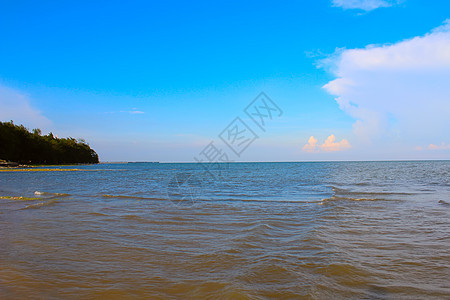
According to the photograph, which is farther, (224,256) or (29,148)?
(29,148)

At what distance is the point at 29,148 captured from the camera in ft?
313

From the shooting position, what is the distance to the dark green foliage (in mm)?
81625

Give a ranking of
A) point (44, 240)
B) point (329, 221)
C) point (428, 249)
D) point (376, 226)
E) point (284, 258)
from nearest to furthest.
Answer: point (284, 258) → point (428, 249) → point (44, 240) → point (376, 226) → point (329, 221)

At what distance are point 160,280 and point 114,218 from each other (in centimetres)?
672

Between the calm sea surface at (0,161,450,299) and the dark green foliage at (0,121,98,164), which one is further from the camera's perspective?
the dark green foliage at (0,121,98,164)

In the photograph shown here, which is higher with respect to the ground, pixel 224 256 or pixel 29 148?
pixel 29 148

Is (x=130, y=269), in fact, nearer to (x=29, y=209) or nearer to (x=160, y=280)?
(x=160, y=280)

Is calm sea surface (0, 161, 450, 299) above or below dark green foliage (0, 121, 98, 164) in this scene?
below

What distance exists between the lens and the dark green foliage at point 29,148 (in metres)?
81.6

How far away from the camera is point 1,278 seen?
486cm

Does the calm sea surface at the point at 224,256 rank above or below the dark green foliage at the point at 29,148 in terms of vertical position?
below

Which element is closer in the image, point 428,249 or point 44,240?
point 428,249

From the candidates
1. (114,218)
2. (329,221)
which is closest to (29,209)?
(114,218)

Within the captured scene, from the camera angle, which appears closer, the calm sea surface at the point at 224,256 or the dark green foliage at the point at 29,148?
the calm sea surface at the point at 224,256
